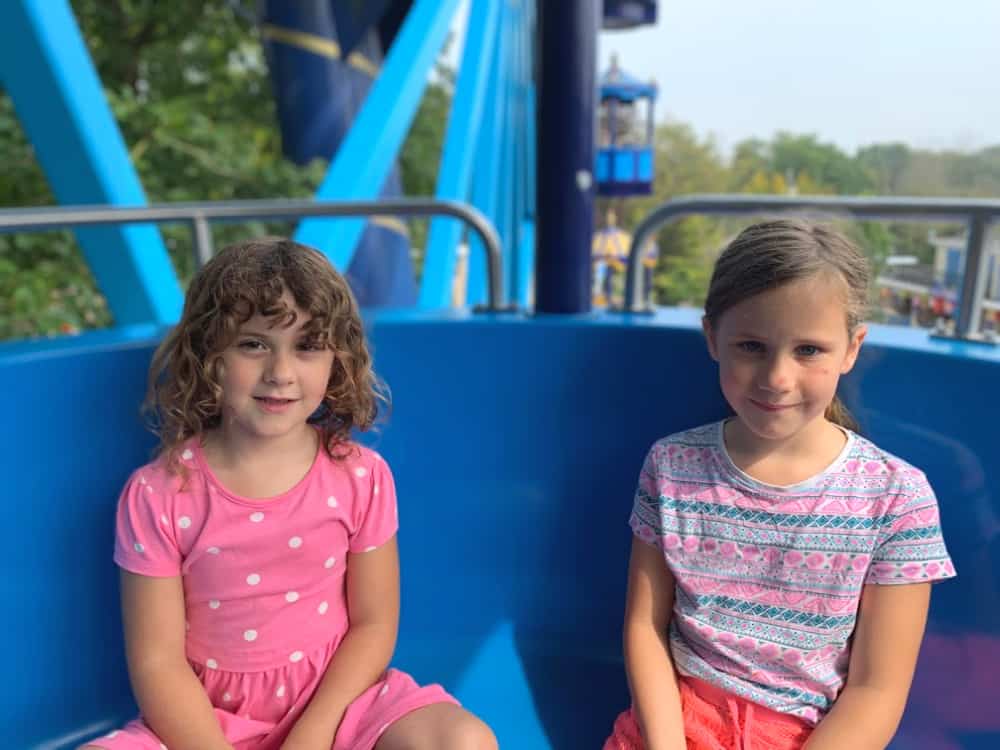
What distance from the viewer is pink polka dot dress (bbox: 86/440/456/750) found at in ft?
3.42

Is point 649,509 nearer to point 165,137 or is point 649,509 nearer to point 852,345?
point 852,345

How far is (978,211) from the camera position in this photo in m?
1.28

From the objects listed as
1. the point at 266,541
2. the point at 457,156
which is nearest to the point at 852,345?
the point at 266,541

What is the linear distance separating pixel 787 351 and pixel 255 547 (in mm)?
678

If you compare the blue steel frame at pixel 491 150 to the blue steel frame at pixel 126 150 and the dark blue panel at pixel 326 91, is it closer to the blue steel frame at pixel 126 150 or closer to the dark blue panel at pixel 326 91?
the blue steel frame at pixel 126 150

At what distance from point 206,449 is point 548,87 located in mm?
975

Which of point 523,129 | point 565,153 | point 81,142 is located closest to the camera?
point 565,153

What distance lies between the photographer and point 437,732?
1027 millimetres

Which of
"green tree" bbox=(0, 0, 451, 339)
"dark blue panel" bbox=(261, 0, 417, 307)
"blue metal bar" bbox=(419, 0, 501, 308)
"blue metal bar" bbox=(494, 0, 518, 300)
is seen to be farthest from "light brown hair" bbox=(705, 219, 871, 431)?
"blue metal bar" bbox=(494, 0, 518, 300)

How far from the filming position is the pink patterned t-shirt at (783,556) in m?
0.97

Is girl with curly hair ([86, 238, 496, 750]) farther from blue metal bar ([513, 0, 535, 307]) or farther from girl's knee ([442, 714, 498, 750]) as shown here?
blue metal bar ([513, 0, 535, 307])

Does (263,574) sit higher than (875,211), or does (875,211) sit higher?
(875,211)

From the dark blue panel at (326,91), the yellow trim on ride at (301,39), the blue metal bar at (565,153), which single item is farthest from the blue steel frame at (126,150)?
the yellow trim on ride at (301,39)

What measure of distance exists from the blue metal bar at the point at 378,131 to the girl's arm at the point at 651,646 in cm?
218
